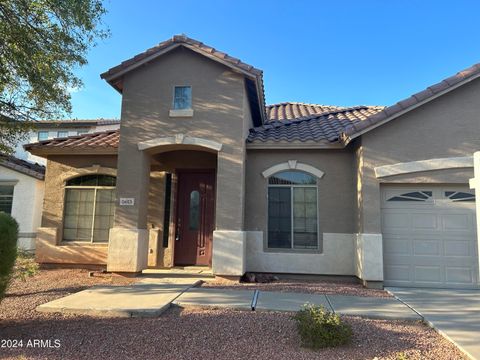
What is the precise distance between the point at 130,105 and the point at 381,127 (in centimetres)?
654

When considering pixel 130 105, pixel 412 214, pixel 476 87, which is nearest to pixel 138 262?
pixel 130 105

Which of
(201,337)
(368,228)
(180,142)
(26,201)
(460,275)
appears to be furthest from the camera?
(26,201)

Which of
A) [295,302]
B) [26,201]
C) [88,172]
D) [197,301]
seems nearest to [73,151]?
[88,172]

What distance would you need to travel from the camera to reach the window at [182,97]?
9.60 meters

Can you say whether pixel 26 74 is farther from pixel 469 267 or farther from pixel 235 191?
pixel 469 267

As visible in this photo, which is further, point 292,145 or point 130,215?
point 292,145

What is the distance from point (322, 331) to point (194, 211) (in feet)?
22.6

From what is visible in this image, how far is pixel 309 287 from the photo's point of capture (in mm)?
8172

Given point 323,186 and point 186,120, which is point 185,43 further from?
point 323,186

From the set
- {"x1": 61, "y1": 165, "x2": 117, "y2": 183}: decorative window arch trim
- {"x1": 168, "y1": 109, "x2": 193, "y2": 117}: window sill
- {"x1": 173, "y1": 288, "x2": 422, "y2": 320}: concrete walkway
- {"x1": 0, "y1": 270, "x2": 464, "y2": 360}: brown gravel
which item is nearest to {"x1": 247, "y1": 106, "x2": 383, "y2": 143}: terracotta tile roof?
{"x1": 168, "y1": 109, "x2": 193, "y2": 117}: window sill

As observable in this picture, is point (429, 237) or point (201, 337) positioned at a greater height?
point (429, 237)

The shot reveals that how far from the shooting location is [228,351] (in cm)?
454

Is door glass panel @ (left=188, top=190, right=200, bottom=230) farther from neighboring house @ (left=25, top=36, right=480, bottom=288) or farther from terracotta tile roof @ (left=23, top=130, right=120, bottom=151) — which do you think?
terracotta tile roof @ (left=23, top=130, right=120, bottom=151)

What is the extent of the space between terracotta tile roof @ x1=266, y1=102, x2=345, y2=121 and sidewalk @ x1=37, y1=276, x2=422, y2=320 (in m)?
7.82
